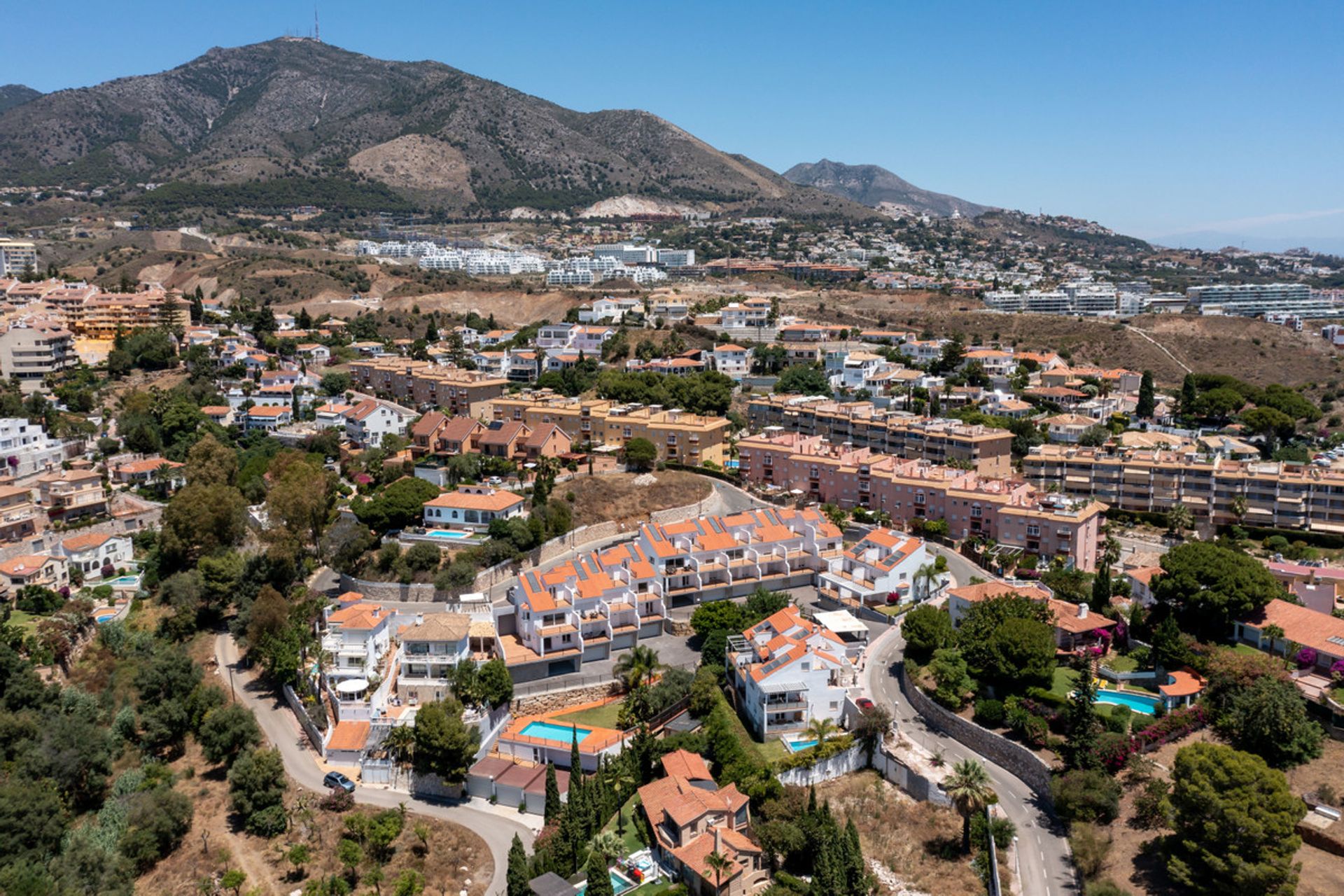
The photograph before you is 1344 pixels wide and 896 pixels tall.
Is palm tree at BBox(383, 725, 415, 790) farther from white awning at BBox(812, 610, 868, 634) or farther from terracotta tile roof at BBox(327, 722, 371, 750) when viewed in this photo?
white awning at BBox(812, 610, 868, 634)

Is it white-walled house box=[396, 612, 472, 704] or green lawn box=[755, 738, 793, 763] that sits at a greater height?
white-walled house box=[396, 612, 472, 704]

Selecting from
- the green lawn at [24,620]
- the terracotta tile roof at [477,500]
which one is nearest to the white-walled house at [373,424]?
the terracotta tile roof at [477,500]

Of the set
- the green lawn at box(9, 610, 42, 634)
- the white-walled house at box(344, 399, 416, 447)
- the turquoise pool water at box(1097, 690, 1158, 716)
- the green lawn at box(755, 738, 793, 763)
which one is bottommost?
the green lawn at box(9, 610, 42, 634)

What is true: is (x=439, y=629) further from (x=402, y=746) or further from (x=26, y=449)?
(x=26, y=449)

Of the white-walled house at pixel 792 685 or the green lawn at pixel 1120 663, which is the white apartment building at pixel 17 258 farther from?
the green lawn at pixel 1120 663

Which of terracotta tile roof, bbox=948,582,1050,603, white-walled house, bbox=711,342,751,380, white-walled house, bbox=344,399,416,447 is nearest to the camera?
terracotta tile roof, bbox=948,582,1050,603

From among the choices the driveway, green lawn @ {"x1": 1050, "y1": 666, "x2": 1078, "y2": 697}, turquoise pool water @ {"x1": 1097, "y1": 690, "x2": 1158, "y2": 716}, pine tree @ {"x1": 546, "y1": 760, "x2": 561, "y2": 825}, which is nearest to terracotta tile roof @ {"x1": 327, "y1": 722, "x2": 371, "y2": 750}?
the driveway

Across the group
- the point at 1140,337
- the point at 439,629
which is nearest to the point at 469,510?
the point at 439,629

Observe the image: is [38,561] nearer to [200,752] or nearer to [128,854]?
[200,752]
